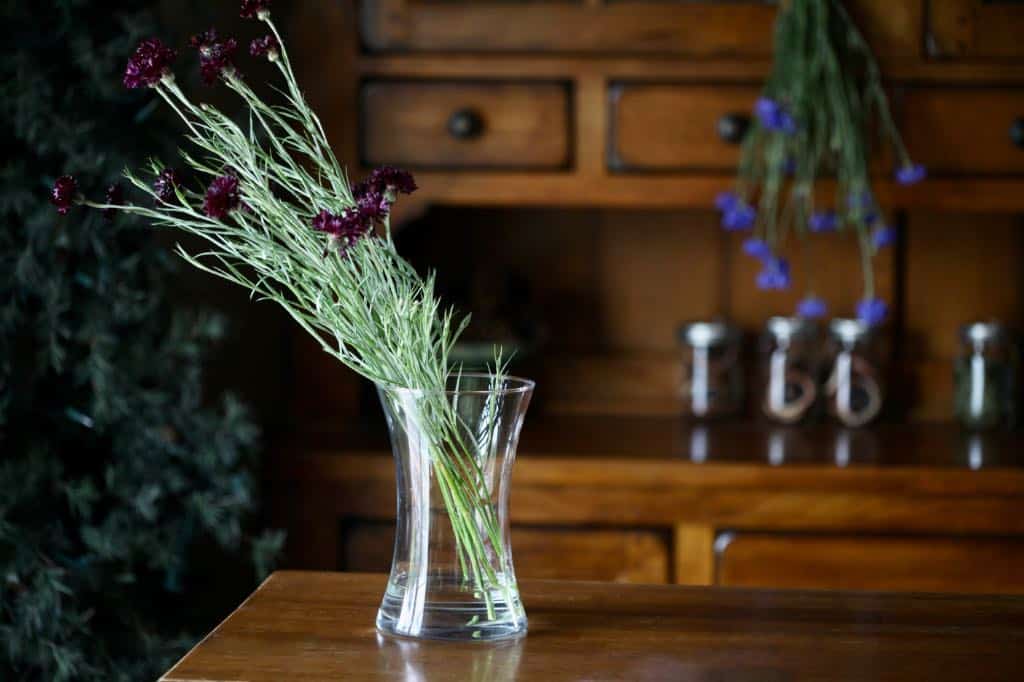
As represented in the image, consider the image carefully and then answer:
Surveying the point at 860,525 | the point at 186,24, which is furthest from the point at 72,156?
the point at 860,525

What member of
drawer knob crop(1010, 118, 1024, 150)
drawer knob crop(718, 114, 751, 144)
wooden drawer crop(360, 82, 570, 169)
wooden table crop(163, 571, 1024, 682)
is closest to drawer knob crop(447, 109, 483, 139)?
wooden drawer crop(360, 82, 570, 169)

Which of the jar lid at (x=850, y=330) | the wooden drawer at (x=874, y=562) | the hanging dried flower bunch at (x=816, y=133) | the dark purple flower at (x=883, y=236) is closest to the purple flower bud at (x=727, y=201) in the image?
the hanging dried flower bunch at (x=816, y=133)

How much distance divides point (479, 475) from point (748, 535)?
1.02 m

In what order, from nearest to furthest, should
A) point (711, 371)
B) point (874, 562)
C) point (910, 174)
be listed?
point (874, 562) < point (910, 174) < point (711, 371)

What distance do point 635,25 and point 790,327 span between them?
0.58 m

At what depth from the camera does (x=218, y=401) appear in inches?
73.4

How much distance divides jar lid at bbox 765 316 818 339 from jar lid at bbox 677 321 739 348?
6 centimetres

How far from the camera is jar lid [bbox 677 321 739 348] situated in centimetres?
221

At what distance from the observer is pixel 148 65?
81 cm

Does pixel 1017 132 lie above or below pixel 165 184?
above

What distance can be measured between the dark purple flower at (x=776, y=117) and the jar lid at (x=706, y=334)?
16.3 inches

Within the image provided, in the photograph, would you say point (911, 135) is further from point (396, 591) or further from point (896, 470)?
point (396, 591)

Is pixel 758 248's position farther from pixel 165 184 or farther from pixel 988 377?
pixel 165 184

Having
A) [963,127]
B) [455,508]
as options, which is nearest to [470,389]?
[455,508]
